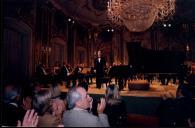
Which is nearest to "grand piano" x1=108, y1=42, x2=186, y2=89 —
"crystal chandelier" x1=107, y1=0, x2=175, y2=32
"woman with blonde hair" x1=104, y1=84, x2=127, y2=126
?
"crystal chandelier" x1=107, y1=0, x2=175, y2=32

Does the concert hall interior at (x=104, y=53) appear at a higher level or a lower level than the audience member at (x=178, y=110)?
higher

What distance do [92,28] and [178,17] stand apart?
20.6 ft

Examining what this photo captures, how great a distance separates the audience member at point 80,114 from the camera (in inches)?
108

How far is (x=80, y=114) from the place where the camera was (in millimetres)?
2834

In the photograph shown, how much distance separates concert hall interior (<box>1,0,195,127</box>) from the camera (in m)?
4.34

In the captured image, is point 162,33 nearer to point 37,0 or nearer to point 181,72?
point 181,72

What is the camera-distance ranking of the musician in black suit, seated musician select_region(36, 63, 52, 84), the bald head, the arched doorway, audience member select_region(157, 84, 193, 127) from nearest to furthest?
the bald head
audience member select_region(157, 84, 193, 127)
the musician in black suit
the arched doorway
seated musician select_region(36, 63, 52, 84)

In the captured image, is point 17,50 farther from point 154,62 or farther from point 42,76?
point 154,62

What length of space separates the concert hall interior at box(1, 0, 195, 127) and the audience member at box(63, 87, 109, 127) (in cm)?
56

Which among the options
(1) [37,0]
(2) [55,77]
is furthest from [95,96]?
(1) [37,0]

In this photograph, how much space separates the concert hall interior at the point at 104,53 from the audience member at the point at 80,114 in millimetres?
556

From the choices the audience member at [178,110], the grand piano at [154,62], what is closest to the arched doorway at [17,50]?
the grand piano at [154,62]

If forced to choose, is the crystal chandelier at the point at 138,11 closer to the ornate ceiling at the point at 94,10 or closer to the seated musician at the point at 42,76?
the seated musician at the point at 42,76

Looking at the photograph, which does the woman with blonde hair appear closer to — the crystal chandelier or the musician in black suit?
the crystal chandelier
